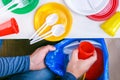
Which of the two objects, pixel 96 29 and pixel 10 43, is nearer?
pixel 96 29

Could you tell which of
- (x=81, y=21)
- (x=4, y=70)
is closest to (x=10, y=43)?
(x=4, y=70)

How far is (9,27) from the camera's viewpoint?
911mm

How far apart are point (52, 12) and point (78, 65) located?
200 millimetres

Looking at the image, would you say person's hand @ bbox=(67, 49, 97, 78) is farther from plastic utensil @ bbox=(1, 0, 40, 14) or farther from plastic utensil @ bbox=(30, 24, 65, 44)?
plastic utensil @ bbox=(1, 0, 40, 14)

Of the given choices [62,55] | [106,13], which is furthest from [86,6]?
[62,55]

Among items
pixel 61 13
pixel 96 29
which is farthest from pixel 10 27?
pixel 96 29

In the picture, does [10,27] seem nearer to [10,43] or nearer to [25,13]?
[25,13]

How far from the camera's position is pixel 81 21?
94 centimetres

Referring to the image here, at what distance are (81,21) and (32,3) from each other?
18 centimetres

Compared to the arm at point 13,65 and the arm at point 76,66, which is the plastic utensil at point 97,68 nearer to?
the arm at point 76,66

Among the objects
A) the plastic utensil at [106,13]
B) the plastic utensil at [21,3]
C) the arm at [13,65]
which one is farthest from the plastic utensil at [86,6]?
the arm at [13,65]

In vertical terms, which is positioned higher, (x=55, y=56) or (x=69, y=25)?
(x=69, y=25)

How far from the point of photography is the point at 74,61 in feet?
3.03

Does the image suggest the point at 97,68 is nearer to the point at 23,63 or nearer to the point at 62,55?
the point at 62,55
